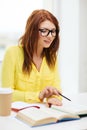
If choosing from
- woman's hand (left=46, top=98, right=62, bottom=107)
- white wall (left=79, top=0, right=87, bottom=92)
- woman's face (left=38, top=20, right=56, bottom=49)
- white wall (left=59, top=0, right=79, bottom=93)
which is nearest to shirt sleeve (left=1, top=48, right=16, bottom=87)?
woman's face (left=38, top=20, right=56, bottom=49)

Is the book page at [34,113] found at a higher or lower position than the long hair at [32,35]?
lower

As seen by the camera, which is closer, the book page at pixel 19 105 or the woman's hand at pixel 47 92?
the book page at pixel 19 105

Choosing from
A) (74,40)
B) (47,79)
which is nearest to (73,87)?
(74,40)

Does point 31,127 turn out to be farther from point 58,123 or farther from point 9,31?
point 9,31

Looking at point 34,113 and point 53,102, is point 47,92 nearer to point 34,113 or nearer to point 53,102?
point 53,102

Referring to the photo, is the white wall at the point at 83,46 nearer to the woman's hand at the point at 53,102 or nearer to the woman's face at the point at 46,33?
the woman's face at the point at 46,33

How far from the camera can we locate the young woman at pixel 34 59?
1926 mm

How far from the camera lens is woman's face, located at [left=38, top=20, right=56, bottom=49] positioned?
76.8 inches

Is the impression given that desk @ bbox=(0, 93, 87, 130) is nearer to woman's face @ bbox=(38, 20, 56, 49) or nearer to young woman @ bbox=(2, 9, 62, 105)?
young woman @ bbox=(2, 9, 62, 105)

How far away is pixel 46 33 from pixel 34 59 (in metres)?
0.22

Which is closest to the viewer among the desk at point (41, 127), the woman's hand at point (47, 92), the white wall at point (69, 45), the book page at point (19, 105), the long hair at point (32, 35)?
the desk at point (41, 127)

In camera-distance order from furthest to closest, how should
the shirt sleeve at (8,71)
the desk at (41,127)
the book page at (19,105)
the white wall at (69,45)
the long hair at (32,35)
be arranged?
the white wall at (69,45) < the long hair at (32,35) < the shirt sleeve at (8,71) < the book page at (19,105) < the desk at (41,127)

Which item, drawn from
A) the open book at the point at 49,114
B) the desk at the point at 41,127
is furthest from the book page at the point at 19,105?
the desk at the point at 41,127

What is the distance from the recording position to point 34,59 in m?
2.03
